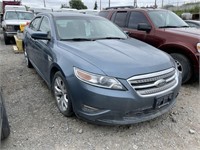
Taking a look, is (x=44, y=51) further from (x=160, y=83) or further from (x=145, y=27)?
(x=145, y=27)

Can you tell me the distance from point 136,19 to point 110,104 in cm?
404

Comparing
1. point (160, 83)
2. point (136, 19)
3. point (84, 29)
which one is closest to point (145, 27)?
point (136, 19)

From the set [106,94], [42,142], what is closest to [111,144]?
[106,94]

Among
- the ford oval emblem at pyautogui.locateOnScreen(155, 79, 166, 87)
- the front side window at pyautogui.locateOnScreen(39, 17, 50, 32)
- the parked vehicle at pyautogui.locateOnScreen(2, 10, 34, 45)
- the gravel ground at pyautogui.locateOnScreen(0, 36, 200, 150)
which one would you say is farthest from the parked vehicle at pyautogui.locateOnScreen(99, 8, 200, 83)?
the parked vehicle at pyautogui.locateOnScreen(2, 10, 34, 45)

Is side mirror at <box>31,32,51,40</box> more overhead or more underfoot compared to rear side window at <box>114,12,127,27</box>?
more underfoot

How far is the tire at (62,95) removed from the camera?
10.3 ft

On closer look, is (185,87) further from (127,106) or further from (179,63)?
(127,106)

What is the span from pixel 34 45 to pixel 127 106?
9.47 ft

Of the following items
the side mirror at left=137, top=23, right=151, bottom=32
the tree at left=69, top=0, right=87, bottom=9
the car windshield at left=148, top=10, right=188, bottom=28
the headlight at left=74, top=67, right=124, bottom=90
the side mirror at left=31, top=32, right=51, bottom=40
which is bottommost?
the headlight at left=74, top=67, right=124, bottom=90

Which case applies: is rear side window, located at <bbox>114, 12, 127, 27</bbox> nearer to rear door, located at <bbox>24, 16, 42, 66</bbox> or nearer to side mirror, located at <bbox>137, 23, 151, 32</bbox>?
side mirror, located at <bbox>137, 23, 151, 32</bbox>

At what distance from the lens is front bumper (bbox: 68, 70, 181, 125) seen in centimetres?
261

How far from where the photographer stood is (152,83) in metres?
2.79

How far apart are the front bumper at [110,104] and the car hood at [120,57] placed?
9.0 inches

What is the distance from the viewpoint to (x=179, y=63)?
472 cm
